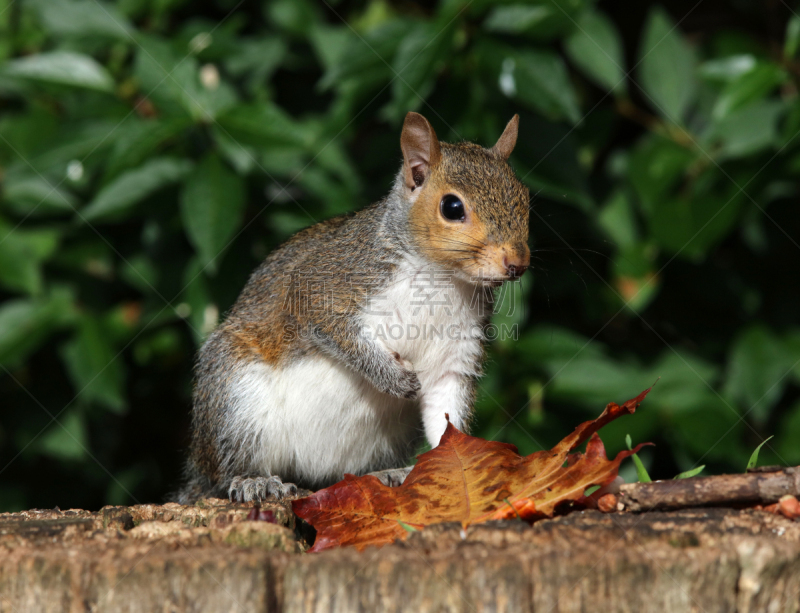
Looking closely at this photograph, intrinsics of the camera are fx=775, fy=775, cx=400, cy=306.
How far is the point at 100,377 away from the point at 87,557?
1.64 m

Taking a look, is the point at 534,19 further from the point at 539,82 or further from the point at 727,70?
the point at 727,70

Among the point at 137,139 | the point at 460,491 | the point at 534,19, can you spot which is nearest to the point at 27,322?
the point at 137,139

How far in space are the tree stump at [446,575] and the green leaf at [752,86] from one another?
169 centimetres

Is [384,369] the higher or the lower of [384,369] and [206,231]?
the lower

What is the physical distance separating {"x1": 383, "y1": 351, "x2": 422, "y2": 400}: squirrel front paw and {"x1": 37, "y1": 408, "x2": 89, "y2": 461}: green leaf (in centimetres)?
142

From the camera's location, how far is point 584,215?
2834 mm

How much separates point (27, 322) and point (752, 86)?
8.54 feet

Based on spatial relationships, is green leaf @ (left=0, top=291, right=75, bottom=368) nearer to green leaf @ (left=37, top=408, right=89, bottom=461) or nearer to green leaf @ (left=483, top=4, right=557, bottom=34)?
green leaf @ (left=37, top=408, right=89, bottom=461)

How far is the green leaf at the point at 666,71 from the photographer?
2904 mm

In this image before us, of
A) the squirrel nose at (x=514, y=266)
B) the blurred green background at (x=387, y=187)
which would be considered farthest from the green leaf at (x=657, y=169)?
the squirrel nose at (x=514, y=266)

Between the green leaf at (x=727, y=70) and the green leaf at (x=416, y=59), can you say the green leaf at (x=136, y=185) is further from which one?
the green leaf at (x=727, y=70)

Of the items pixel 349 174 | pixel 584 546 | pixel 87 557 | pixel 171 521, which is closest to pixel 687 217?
pixel 349 174

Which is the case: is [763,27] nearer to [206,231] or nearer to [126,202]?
[206,231]

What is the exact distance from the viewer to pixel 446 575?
1087mm
